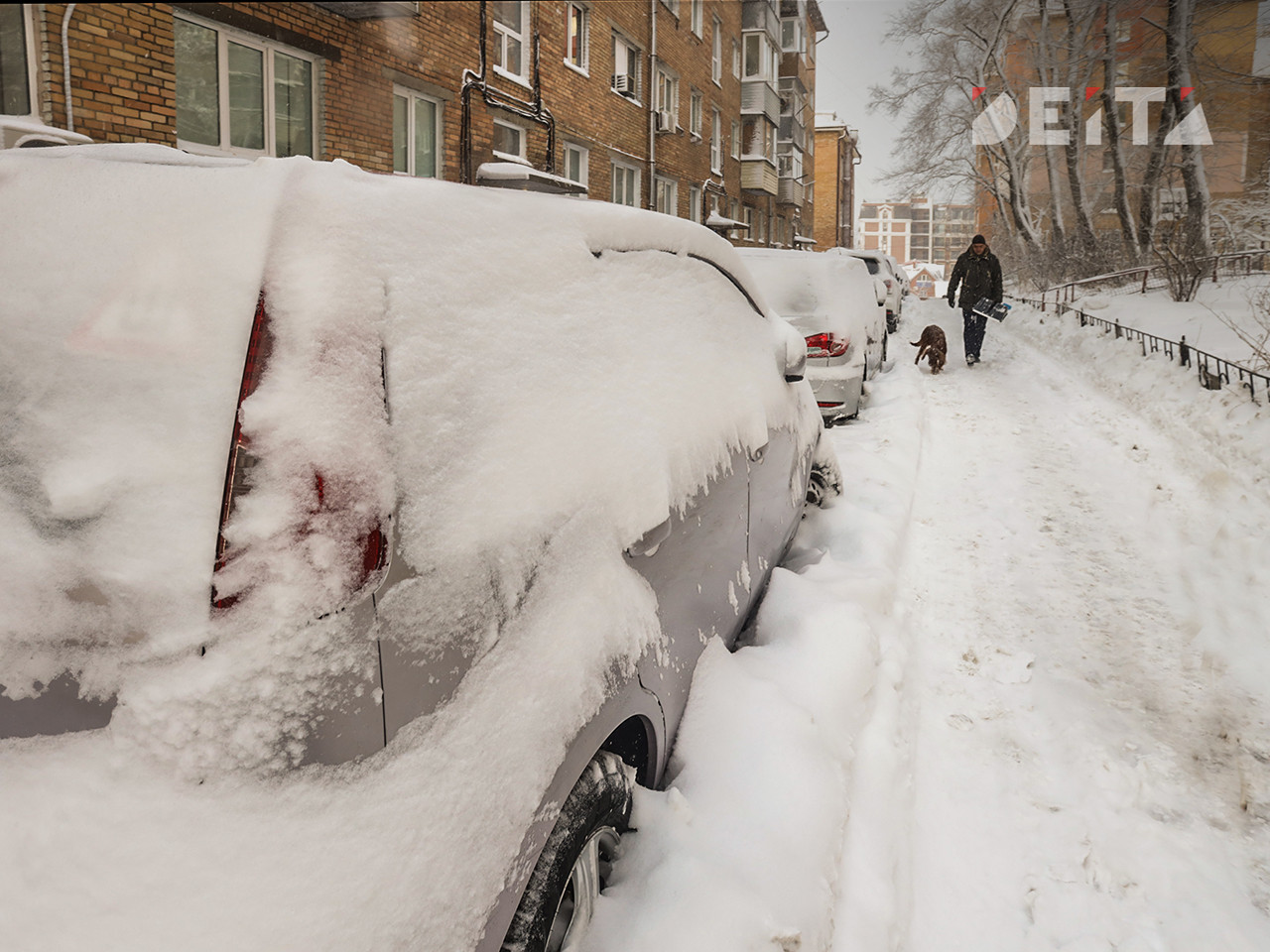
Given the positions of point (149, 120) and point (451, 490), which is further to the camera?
point (149, 120)

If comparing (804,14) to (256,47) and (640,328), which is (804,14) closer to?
(256,47)

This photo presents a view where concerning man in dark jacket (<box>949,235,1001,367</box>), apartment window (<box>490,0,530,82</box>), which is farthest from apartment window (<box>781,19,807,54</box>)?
man in dark jacket (<box>949,235,1001,367</box>)

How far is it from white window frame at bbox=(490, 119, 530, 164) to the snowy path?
9840mm

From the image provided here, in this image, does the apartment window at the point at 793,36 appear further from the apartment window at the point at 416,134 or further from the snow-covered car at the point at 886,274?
the apartment window at the point at 416,134

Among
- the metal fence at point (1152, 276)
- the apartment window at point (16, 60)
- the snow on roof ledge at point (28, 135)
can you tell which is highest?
the apartment window at point (16, 60)

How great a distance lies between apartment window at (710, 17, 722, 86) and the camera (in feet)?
84.5

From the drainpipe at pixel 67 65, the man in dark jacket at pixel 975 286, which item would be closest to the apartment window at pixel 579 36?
the man in dark jacket at pixel 975 286

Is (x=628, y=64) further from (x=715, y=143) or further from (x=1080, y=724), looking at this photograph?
(x=1080, y=724)

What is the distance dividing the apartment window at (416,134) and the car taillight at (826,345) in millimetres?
6433

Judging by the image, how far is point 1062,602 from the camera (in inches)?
167

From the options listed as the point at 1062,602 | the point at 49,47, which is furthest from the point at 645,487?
the point at 49,47

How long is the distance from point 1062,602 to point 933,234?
6512 inches

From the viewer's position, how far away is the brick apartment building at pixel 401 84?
741cm

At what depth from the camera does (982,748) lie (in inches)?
119
